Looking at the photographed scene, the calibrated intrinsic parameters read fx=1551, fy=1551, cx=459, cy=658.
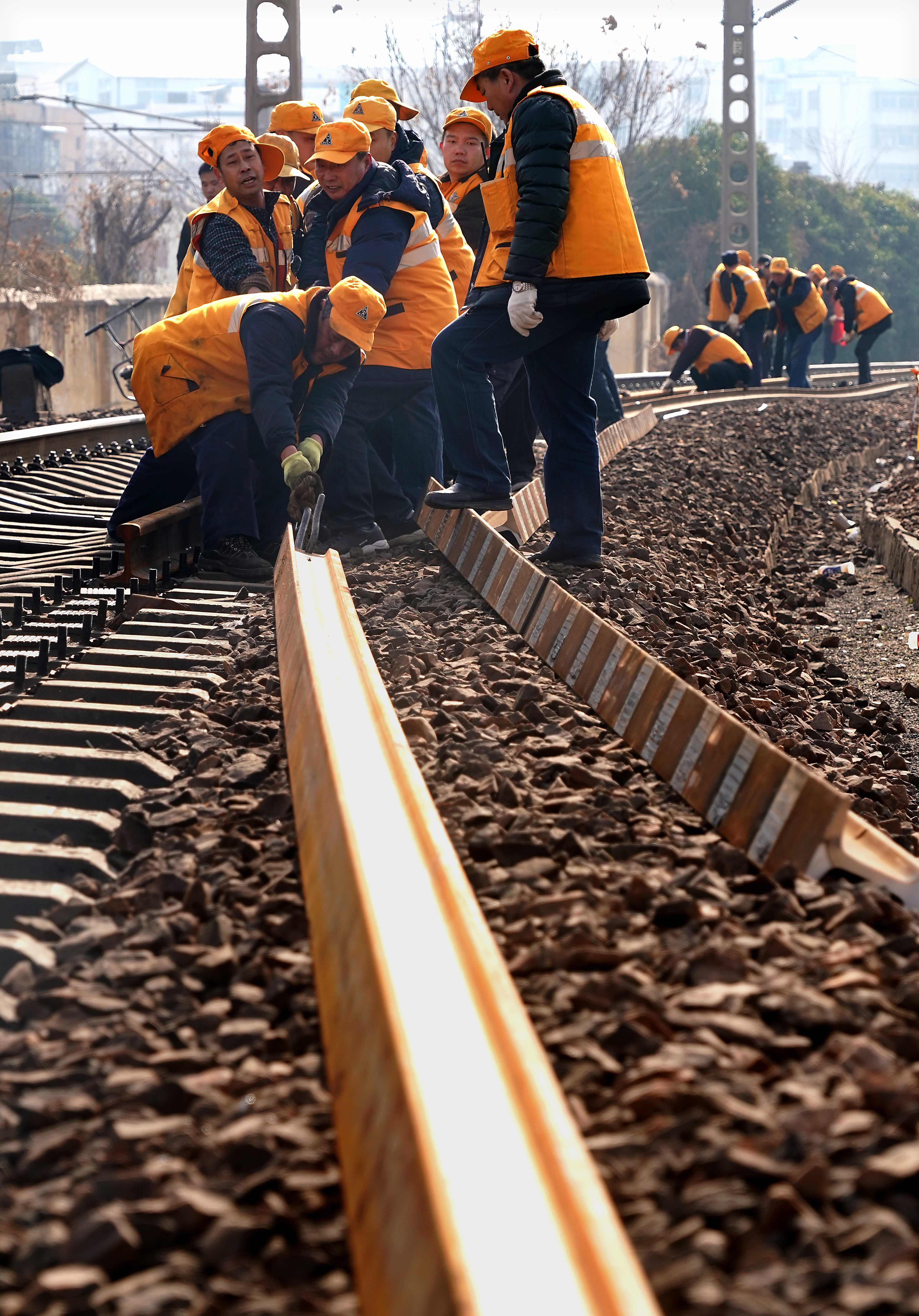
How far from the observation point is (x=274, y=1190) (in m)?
2.06

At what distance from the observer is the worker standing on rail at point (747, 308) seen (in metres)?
20.3

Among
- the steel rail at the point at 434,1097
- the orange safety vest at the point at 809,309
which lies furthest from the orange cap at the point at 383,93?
the orange safety vest at the point at 809,309

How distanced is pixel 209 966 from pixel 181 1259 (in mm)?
840

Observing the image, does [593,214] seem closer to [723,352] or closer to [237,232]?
[237,232]

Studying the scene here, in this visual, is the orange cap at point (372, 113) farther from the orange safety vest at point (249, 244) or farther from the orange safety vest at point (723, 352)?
the orange safety vest at point (723, 352)

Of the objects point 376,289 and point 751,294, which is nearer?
point 376,289

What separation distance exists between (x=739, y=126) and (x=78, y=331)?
17.0 metres

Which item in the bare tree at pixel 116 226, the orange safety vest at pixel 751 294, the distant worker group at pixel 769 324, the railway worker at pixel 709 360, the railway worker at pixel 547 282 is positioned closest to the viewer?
the railway worker at pixel 547 282

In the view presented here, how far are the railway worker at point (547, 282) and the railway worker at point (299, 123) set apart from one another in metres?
2.52

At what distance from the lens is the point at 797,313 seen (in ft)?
75.1

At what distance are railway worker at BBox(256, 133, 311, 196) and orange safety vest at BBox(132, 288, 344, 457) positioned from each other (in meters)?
1.61

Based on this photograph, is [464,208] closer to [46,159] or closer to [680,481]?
[680,481]

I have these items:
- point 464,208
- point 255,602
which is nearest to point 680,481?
point 464,208

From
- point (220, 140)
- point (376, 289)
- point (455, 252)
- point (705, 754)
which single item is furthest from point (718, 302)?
point (705, 754)
